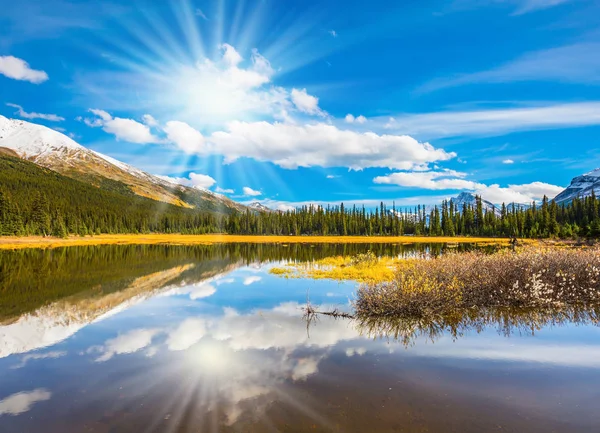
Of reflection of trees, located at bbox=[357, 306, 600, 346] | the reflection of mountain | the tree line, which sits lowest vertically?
the reflection of mountain

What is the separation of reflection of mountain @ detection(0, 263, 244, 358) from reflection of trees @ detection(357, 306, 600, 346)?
45.3 feet

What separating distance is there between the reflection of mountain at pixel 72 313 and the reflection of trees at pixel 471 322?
45.3 ft

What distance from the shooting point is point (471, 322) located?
55.4 feet

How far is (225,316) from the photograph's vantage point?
63.6 feet

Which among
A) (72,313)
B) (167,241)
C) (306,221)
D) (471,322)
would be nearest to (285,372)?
(471,322)

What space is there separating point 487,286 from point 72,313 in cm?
2364

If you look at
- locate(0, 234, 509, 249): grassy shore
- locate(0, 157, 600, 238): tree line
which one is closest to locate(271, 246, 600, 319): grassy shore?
locate(0, 234, 509, 249): grassy shore

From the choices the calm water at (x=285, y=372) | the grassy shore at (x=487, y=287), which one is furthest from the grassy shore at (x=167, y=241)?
the calm water at (x=285, y=372)

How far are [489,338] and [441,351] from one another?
3015 millimetres

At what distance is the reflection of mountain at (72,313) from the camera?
15148 mm

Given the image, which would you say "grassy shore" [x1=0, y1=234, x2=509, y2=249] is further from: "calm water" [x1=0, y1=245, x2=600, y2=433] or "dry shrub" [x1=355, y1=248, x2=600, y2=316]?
"calm water" [x1=0, y1=245, x2=600, y2=433]

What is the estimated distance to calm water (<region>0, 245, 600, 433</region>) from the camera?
8516 mm

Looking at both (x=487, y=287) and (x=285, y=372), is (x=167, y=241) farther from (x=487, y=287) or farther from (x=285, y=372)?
(x=285, y=372)

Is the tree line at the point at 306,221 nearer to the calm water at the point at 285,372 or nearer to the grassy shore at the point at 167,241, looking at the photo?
the grassy shore at the point at 167,241
